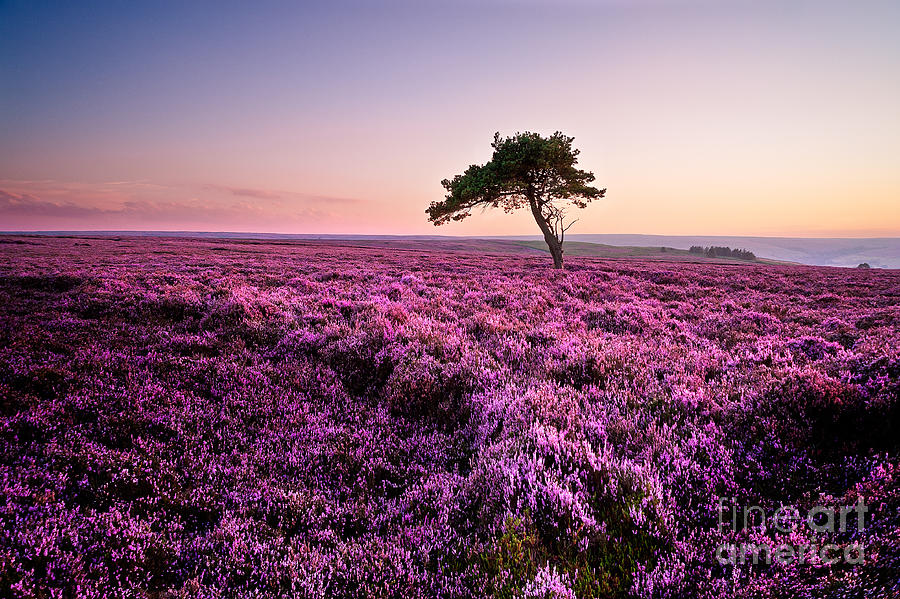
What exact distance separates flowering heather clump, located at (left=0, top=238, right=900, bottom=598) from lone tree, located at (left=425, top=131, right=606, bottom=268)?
16959 millimetres

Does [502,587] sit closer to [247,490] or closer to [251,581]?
[251,581]

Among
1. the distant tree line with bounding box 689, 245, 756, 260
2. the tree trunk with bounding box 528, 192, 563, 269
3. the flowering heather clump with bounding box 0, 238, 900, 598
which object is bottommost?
the flowering heather clump with bounding box 0, 238, 900, 598

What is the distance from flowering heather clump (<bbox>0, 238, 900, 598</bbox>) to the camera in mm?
2281

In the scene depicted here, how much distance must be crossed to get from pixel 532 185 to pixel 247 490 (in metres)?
23.6

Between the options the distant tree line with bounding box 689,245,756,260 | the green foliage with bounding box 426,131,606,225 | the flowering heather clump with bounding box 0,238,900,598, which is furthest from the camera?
the distant tree line with bounding box 689,245,756,260

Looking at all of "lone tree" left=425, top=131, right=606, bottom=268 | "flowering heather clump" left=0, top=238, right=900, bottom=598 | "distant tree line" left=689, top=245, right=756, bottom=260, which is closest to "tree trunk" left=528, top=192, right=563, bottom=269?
"lone tree" left=425, top=131, right=606, bottom=268

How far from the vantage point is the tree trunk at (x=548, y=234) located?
75.7ft

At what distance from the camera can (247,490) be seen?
3115mm

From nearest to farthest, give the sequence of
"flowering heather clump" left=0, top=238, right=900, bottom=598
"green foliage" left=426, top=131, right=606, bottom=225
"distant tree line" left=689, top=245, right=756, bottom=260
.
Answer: "flowering heather clump" left=0, top=238, right=900, bottom=598, "green foliage" left=426, top=131, right=606, bottom=225, "distant tree line" left=689, top=245, right=756, bottom=260

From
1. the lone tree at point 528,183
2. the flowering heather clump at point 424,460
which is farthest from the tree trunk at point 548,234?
the flowering heather clump at point 424,460

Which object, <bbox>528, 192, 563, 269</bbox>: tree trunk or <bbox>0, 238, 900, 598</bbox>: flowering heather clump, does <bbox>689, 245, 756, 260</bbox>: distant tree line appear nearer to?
<bbox>528, 192, 563, 269</bbox>: tree trunk

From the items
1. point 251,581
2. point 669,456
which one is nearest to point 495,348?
point 669,456

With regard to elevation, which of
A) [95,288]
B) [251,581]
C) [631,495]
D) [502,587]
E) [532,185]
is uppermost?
[532,185]

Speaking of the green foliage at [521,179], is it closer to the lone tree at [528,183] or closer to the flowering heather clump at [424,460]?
the lone tree at [528,183]
